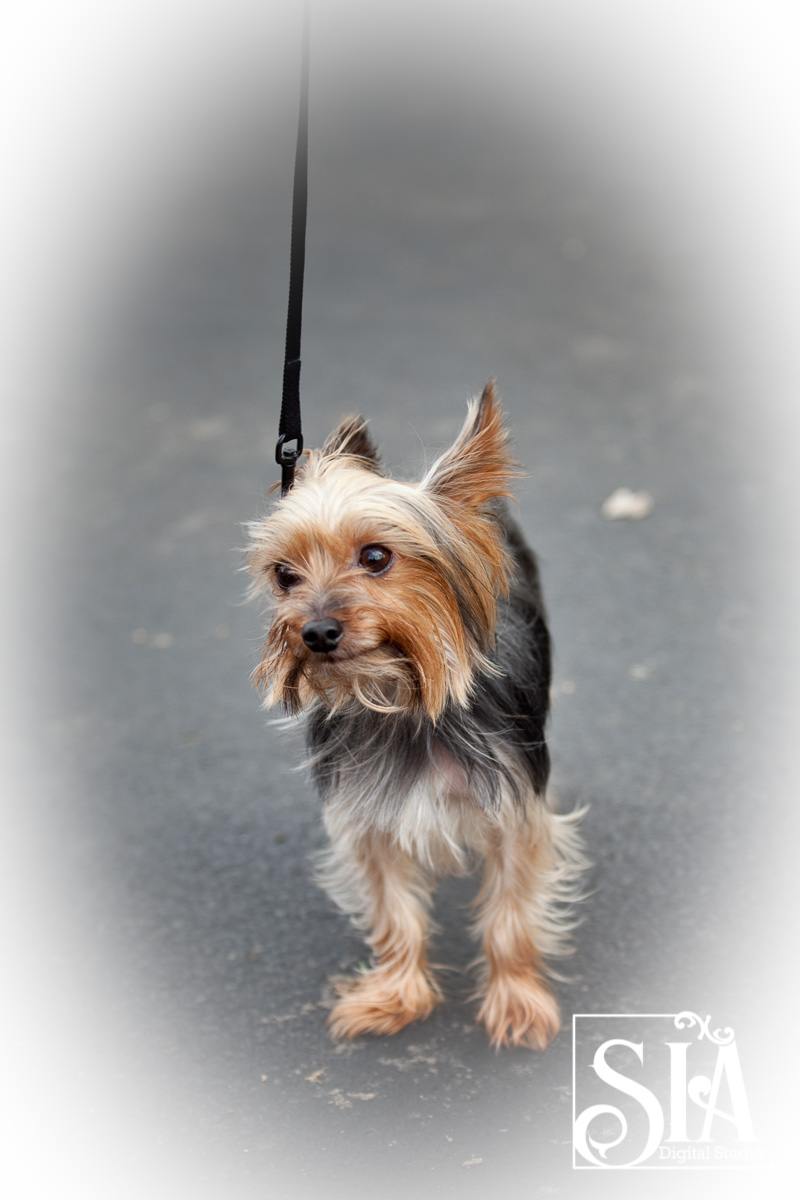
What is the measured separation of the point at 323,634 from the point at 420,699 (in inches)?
15.1

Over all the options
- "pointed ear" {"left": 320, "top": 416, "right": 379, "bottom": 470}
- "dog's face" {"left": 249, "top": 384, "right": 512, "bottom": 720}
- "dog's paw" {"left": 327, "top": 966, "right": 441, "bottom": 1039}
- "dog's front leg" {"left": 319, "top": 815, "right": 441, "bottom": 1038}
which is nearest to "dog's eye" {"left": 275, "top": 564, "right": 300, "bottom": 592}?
"dog's face" {"left": 249, "top": 384, "right": 512, "bottom": 720}

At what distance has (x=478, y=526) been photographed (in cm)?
285

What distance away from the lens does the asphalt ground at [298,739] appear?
3.16 m

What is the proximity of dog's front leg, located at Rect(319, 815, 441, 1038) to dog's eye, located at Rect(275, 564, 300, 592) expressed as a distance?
3.02ft

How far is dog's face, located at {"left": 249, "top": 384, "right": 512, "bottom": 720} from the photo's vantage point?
8.59 ft

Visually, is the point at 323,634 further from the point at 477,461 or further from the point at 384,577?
the point at 477,461

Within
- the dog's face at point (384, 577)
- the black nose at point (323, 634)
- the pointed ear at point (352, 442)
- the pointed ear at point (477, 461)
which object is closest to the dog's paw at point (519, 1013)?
the dog's face at point (384, 577)

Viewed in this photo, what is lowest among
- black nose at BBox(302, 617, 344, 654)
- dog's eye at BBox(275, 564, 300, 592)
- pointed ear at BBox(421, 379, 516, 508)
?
black nose at BBox(302, 617, 344, 654)

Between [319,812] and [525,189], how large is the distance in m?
7.68

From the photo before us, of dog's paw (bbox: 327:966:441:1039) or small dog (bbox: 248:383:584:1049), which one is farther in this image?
dog's paw (bbox: 327:966:441:1039)

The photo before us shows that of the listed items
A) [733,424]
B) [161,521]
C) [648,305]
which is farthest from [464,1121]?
[648,305]

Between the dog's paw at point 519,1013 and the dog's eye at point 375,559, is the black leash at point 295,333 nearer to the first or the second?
the dog's eye at point 375,559

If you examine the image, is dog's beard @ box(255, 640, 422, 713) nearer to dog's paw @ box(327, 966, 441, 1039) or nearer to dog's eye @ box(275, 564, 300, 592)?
dog's eye @ box(275, 564, 300, 592)

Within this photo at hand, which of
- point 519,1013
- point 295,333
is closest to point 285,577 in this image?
point 295,333
